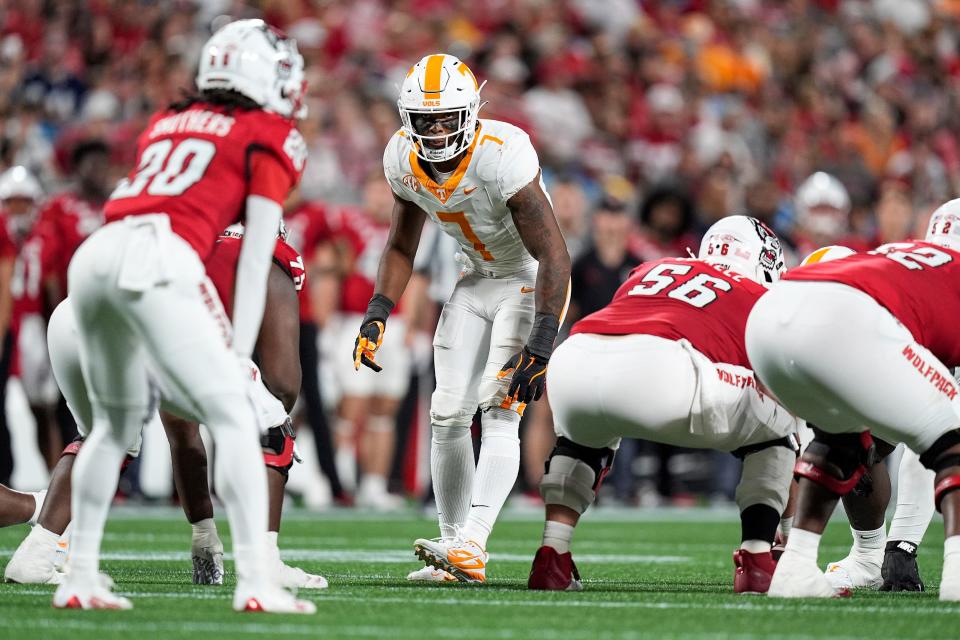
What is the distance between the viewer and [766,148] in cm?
1561

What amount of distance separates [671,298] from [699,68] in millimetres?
11039

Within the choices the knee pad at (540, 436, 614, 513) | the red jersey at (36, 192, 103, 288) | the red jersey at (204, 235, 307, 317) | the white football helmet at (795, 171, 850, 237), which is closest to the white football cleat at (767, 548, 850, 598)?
the knee pad at (540, 436, 614, 513)

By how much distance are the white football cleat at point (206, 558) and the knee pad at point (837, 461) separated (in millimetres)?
2194

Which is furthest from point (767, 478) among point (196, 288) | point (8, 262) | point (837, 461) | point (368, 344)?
point (8, 262)

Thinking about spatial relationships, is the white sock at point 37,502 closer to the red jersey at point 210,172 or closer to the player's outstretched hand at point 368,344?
the player's outstretched hand at point 368,344

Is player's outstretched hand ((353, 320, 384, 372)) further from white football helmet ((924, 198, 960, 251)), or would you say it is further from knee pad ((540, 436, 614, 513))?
white football helmet ((924, 198, 960, 251))

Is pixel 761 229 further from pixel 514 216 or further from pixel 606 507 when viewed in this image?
pixel 606 507

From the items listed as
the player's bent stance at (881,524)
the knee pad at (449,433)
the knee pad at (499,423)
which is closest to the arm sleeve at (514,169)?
the knee pad at (499,423)

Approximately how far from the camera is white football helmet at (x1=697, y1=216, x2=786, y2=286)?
630cm

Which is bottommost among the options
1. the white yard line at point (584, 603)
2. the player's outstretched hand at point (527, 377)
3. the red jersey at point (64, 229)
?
the white yard line at point (584, 603)

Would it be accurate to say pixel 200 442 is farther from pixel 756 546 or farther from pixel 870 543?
pixel 870 543

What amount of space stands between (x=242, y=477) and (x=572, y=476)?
1.72 m

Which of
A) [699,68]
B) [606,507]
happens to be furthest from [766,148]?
[606,507]

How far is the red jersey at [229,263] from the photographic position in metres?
5.96
